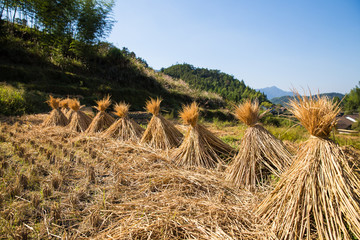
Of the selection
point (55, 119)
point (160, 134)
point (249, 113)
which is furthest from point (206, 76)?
point (249, 113)

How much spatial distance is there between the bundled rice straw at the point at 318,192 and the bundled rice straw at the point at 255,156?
776 mm

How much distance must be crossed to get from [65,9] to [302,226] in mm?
18483

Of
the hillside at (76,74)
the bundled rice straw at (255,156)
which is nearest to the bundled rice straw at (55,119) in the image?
the hillside at (76,74)

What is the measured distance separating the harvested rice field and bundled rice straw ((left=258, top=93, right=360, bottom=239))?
0.17 metres

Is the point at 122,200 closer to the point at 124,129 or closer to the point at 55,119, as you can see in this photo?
the point at 124,129

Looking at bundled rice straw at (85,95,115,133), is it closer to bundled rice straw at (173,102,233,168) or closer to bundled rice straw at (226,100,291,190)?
bundled rice straw at (173,102,233,168)

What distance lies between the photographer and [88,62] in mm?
14984

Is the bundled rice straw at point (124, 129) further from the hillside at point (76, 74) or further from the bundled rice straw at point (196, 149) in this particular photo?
the hillside at point (76, 74)

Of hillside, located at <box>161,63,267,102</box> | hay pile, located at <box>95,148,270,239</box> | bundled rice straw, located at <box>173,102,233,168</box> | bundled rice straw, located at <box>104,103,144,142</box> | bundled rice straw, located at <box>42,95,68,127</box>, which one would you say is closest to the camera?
hay pile, located at <box>95,148,270,239</box>

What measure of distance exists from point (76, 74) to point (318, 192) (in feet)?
49.5

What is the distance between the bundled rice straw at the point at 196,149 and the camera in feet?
9.95

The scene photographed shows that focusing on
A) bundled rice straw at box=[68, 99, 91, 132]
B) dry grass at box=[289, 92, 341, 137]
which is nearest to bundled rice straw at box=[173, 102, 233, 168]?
dry grass at box=[289, 92, 341, 137]

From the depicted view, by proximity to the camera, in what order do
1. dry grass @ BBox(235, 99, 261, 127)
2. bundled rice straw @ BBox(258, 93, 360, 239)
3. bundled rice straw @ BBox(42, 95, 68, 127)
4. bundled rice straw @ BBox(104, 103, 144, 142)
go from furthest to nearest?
bundled rice straw @ BBox(42, 95, 68, 127), bundled rice straw @ BBox(104, 103, 144, 142), dry grass @ BBox(235, 99, 261, 127), bundled rice straw @ BBox(258, 93, 360, 239)

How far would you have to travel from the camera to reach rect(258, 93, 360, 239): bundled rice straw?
1.27 m
